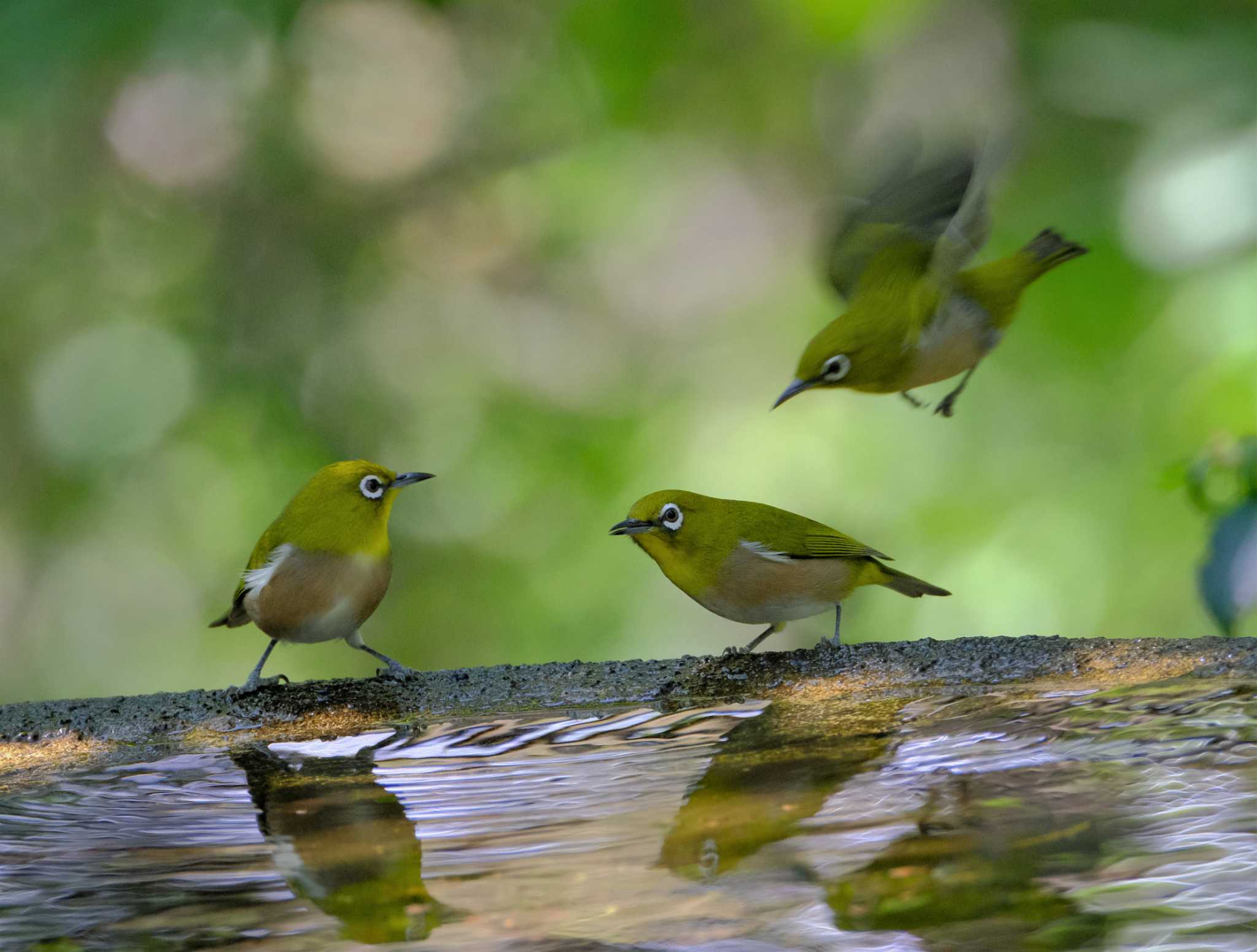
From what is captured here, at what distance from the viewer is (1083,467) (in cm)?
618

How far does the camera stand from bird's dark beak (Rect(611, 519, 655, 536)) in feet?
10.7

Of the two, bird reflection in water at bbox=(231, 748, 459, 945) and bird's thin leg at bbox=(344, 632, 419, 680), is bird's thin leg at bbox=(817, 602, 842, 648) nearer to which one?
bird's thin leg at bbox=(344, 632, 419, 680)

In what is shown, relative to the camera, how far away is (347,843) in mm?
1958

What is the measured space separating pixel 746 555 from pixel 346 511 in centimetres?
98

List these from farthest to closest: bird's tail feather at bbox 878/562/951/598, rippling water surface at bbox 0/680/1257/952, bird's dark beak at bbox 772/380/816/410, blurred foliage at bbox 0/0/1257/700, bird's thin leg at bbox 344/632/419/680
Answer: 1. blurred foliage at bbox 0/0/1257/700
2. bird's tail feather at bbox 878/562/951/598
3. bird's thin leg at bbox 344/632/419/680
4. bird's dark beak at bbox 772/380/816/410
5. rippling water surface at bbox 0/680/1257/952

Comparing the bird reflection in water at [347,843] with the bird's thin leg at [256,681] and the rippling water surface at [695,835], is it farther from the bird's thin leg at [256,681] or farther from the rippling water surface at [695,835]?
the bird's thin leg at [256,681]

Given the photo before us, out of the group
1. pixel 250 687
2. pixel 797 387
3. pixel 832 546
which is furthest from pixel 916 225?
pixel 250 687

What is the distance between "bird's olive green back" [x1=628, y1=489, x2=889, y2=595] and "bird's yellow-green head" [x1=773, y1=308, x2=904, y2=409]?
1.36ft

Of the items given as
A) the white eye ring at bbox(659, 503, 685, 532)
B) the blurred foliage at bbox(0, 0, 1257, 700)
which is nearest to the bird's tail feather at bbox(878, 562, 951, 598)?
the white eye ring at bbox(659, 503, 685, 532)

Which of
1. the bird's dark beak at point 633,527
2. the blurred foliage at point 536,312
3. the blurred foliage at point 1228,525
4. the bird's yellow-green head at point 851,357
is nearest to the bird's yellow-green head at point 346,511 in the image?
the bird's dark beak at point 633,527

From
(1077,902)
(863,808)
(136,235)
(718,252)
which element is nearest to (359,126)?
(136,235)

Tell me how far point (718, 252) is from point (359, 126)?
76.8 inches

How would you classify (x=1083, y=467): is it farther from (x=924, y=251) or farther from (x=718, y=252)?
(x=924, y=251)

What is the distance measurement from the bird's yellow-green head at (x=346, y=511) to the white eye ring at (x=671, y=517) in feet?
2.02
